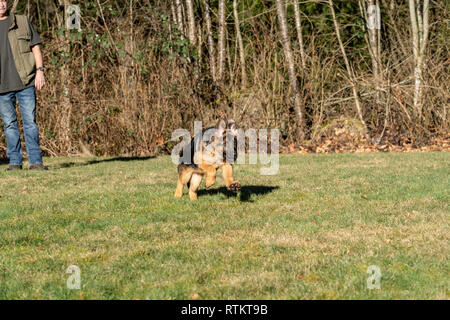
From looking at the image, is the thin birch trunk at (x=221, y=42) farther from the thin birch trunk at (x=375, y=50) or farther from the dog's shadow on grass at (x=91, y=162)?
the thin birch trunk at (x=375, y=50)

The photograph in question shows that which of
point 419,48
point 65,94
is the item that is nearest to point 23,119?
point 65,94

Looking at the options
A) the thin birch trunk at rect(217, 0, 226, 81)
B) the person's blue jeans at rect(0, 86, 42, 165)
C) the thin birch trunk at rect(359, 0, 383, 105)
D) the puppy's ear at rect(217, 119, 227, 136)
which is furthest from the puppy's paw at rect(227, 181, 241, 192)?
the thin birch trunk at rect(359, 0, 383, 105)

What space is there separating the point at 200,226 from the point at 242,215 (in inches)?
25.2

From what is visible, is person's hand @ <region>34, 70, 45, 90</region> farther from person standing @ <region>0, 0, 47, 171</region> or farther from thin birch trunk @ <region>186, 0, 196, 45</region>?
thin birch trunk @ <region>186, 0, 196, 45</region>

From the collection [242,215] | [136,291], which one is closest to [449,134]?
[242,215]

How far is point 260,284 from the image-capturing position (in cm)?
381

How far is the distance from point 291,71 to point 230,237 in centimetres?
873

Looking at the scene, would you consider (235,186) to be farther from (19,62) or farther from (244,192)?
(19,62)

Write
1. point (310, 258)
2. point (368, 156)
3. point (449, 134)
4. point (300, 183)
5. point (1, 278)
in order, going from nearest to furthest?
point (1, 278)
point (310, 258)
point (300, 183)
point (368, 156)
point (449, 134)

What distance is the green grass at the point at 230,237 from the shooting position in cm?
381

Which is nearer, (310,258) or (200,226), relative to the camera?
(310,258)

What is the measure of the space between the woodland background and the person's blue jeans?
2.83 m
